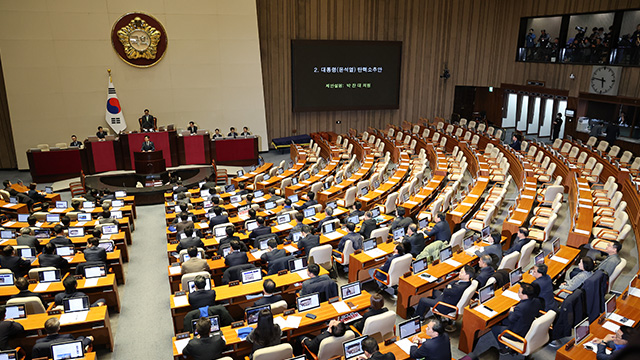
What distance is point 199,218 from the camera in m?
11.1

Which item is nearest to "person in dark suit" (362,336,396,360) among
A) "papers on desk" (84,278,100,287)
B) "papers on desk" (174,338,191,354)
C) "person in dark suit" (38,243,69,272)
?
"papers on desk" (174,338,191,354)

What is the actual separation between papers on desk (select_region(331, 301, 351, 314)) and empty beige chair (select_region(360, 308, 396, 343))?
0.57 meters

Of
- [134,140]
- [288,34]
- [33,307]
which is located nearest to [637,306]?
[33,307]

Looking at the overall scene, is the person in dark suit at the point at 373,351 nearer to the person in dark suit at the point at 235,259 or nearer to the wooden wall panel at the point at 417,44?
the person in dark suit at the point at 235,259

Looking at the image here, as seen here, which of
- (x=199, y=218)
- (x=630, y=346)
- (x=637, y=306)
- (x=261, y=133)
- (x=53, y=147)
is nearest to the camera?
(x=630, y=346)

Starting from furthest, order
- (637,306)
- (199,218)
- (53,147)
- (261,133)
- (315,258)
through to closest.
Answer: (261,133), (53,147), (199,218), (315,258), (637,306)

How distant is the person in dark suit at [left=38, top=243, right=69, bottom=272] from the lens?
26.1ft

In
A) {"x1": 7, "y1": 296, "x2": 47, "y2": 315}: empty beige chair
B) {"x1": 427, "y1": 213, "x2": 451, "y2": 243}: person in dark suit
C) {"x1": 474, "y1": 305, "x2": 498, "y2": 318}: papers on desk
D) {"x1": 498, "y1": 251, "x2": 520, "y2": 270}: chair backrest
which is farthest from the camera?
{"x1": 427, "y1": 213, "x2": 451, "y2": 243}: person in dark suit

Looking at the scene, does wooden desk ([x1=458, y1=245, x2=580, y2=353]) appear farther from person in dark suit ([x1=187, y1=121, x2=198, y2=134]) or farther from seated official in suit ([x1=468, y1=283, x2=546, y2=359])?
person in dark suit ([x1=187, y1=121, x2=198, y2=134])

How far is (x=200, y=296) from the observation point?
6480mm

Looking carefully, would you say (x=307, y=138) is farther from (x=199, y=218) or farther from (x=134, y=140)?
(x=199, y=218)

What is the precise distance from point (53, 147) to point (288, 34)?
1086 centimetres

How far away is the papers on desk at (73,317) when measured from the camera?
617 centimetres

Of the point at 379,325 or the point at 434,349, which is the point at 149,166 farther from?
the point at 434,349
